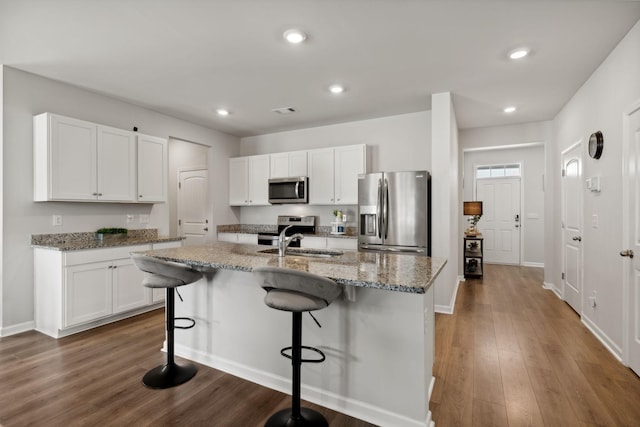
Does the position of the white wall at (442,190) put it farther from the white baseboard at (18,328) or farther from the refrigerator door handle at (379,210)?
the white baseboard at (18,328)

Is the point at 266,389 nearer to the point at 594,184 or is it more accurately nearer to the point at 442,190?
the point at 442,190

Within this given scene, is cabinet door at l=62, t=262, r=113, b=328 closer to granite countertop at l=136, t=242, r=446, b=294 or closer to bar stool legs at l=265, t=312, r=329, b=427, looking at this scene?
granite countertop at l=136, t=242, r=446, b=294

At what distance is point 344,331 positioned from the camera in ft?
6.42

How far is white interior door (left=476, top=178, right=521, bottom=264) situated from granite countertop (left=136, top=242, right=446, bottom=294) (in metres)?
5.72

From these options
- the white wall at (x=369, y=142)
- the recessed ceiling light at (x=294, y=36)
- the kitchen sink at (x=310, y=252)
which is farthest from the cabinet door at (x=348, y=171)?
the recessed ceiling light at (x=294, y=36)

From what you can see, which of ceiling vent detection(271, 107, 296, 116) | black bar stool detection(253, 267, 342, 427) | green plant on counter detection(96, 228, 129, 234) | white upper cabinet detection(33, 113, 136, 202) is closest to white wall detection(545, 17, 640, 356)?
black bar stool detection(253, 267, 342, 427)

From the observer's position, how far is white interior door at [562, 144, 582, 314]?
12.0 feet

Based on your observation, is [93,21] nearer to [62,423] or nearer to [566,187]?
[62,423]

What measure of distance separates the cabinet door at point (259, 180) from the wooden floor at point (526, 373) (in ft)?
10.7

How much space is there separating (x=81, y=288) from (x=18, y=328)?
0.73 m

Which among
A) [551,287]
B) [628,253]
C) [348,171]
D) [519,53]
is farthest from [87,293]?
[551,287]

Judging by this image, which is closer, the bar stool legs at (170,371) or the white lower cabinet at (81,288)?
the bar stool legs at (170,371)

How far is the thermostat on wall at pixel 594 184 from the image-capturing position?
3.00 metres

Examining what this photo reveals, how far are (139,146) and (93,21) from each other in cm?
180
